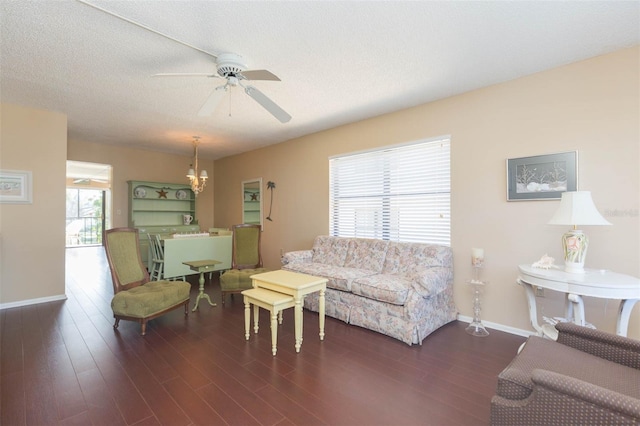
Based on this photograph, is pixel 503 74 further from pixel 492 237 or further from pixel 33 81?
pixel 33 81

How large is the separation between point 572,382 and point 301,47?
2.75 m

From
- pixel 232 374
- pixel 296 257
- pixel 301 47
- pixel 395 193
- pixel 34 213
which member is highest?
pixel 301 47

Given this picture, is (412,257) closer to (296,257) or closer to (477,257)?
(477,257)

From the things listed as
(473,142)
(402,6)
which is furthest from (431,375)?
(402,6)

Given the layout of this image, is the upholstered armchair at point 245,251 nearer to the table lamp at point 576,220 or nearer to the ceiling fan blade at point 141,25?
the ceiling fan blade at point 141,25

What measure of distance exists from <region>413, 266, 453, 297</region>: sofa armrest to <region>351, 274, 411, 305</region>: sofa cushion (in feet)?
0.37

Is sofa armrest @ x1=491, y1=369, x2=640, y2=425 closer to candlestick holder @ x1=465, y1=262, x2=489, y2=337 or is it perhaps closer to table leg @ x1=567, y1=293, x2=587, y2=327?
table leg @ x1=567, y1=293, x2=587, y2=327

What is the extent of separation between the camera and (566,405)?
3.91 feet

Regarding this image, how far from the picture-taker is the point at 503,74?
2.91 meters

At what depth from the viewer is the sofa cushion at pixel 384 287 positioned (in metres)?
2.86

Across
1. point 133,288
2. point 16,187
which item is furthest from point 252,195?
point 16,187

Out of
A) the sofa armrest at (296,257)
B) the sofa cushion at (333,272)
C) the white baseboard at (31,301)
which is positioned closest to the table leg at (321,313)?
the sofa cushion at (333,272)

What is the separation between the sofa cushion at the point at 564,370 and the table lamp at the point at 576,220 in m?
0.95

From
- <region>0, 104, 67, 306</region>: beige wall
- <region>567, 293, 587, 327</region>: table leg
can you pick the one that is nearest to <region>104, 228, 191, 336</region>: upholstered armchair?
<region>0, 104, 67, 306</region>: beige wall
